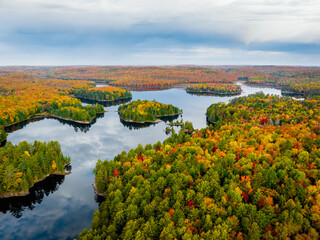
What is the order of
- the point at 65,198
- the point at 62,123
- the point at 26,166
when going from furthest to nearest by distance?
1. the point at 62,123
2. the point at 26,166
3. the point at 65,198

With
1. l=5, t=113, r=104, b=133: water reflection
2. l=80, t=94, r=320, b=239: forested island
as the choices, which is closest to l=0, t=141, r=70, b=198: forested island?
l=80, t=94, r=320, b=239: forested island

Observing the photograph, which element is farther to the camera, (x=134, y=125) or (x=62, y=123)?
(x=62, y=123)

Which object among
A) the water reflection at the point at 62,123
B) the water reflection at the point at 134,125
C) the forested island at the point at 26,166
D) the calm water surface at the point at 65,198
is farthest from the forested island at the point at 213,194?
the water reflection at the point at 62,123

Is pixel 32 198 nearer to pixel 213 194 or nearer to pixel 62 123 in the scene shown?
pixel 213 194

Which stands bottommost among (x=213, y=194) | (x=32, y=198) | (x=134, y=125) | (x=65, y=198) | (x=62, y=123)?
(x=65, y=198)

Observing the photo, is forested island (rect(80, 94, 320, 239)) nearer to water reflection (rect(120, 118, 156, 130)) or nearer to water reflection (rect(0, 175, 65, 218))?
water reflection (rect(0, 175, 65, 218))

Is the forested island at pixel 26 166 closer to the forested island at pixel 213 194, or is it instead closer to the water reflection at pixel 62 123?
the forested island at pixel 213 194

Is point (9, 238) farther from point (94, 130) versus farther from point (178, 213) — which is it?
point (94, 130)

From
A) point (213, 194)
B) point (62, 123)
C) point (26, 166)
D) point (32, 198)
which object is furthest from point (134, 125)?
point (213, 194)
